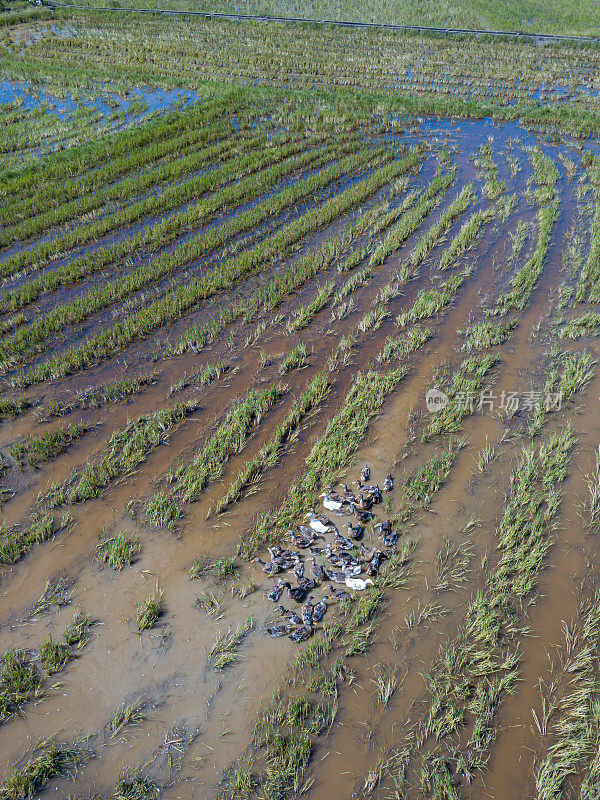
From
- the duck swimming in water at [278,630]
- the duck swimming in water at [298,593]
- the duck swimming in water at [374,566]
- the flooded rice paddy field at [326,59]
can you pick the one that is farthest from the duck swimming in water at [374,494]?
the flooded rice paddy field at [326,59]

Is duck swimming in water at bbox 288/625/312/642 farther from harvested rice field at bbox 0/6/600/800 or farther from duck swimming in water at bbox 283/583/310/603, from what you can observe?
duck swimming in water at bbox 283/583/310/603

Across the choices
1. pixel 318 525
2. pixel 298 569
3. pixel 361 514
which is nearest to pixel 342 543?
pixel 318 525

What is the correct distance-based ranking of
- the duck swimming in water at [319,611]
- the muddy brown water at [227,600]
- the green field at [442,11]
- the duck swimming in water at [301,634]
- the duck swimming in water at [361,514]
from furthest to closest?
the green field at [442,11] → the duck swimming in water at [361,514] → the duck swimming in water at [319,611] → the duck swimming in water at [301,634] → the muddy brown water at [227,600]

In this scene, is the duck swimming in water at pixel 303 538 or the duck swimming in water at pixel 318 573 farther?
the duck swimming in water at pixel 303 538

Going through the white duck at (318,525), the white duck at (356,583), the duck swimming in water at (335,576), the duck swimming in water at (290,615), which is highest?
the white duck at (318,525)

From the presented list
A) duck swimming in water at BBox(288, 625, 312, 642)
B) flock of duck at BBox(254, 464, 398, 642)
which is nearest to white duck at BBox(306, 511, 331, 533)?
flock of duck at BBox(254, 464, 398, 642)

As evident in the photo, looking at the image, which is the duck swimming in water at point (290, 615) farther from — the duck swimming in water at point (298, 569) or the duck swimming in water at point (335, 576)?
the duck swimming in water at point (335, 576)

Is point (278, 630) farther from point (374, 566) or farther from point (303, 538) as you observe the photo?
point (374, 566)

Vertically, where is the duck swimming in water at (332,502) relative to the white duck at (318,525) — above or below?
above
